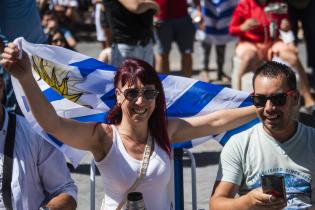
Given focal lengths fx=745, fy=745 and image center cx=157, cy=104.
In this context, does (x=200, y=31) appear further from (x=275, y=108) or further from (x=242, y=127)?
(x=275, y=108)

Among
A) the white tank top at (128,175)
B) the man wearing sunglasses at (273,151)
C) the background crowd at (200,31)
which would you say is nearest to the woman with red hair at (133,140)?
the white tank top at (128,175)

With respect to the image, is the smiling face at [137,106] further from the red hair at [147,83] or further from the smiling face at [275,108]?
the smiling face at [275,108]

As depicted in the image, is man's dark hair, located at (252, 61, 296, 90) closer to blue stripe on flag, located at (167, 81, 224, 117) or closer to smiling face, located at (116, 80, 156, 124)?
smiling face, located at (116, 80, 156, 124)

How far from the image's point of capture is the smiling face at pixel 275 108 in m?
3.47

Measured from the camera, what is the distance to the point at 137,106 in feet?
11.6

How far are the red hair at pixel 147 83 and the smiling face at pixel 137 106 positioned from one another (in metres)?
0.03

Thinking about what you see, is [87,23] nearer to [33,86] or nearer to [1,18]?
[1,18]

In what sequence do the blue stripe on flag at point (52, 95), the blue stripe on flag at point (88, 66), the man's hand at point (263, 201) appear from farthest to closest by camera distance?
1. the blue stripe on flag at point (88, 66)
2. the blue stripe on flag at point (52, 95)
3. the man's hand at point (263, 201)

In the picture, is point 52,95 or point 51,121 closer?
point 51,121

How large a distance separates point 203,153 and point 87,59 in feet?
9.15

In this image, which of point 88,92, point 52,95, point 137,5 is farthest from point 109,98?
point 137,5

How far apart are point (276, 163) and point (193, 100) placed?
80 cm

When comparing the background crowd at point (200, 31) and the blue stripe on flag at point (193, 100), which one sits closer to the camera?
the blue stripe on flag at point (193, 100)

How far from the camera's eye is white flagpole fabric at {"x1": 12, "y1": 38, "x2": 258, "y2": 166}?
153 inches
